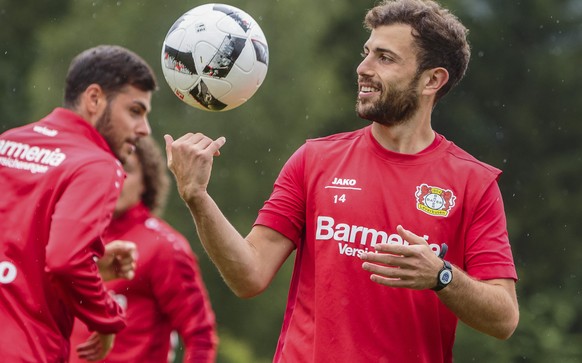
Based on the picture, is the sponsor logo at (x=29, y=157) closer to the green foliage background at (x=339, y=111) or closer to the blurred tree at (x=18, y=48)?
the green foliage background at (x=339, y=111)

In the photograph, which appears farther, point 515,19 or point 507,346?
point 515,19

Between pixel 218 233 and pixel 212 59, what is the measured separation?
2.67 ft

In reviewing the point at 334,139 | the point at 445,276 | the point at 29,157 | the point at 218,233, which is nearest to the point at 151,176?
the point at 29,157

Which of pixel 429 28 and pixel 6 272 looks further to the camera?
pixel 6 272

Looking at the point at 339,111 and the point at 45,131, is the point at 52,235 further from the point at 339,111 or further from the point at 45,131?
the point at 339,111

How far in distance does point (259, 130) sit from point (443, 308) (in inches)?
683

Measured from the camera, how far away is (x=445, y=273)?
5438 mm

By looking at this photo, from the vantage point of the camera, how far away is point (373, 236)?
584cm

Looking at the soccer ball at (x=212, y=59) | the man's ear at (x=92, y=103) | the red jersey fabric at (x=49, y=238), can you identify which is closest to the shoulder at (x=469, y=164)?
the soccer ball at (x=212, y=59)

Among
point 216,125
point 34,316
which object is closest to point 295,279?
point 34,316

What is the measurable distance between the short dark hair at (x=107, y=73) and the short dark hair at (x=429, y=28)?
5.30ft

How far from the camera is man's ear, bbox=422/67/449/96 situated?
244 inches

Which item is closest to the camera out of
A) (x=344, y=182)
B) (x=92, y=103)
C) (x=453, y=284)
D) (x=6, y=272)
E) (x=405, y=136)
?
(x=453, y=284)

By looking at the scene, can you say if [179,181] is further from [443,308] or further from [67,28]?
[67,28]
